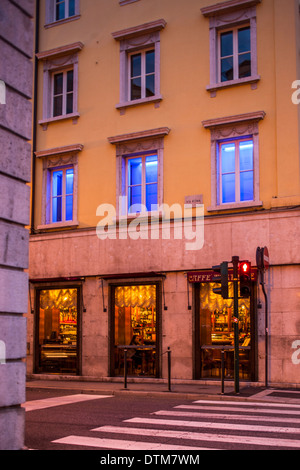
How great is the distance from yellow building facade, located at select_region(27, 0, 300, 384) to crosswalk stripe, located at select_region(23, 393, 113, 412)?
3939mm

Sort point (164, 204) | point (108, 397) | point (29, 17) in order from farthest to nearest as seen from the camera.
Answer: point (164, 204) → point (108, 397) → point (29, 17)

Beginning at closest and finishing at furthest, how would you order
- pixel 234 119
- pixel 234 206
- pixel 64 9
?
pixel 234 206
pixel 234 119
pixel 64 9

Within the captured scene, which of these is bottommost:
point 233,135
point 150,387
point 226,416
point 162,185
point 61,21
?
point 150,387

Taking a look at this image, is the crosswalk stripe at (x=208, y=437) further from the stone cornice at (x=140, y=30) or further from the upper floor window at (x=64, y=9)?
the upper floor window at (x=64, y=9)

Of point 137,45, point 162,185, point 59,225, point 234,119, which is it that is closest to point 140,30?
point 137,45

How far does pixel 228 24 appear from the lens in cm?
1845

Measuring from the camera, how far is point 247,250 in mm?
17484

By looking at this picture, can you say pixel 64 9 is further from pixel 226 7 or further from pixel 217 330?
pixel 217 330

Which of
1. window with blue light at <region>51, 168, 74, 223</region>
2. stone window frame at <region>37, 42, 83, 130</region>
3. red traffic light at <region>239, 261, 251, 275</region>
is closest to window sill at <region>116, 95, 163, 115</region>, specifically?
stone window frame at <region>37, 42, 83, 130</region>

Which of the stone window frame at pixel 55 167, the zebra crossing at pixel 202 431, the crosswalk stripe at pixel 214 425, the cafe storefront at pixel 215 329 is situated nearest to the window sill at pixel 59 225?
the stone window frame at pixel 55 167

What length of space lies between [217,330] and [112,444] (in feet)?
32.4
